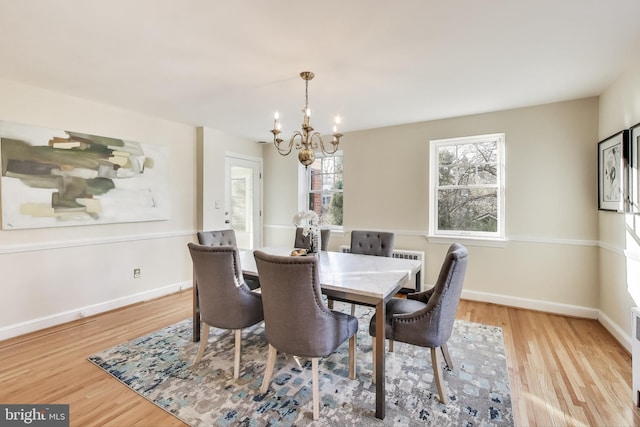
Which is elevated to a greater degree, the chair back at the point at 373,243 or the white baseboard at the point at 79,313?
the chair back at the point at 373,243

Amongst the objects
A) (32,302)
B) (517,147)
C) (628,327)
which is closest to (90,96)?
(32,302)

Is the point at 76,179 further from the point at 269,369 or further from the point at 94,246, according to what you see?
the point at 269,369

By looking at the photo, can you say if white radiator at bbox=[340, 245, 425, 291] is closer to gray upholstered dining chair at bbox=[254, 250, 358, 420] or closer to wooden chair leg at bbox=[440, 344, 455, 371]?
wooden chair leg at bbox=[440, 344, 455, 371]

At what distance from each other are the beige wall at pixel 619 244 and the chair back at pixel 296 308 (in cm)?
258

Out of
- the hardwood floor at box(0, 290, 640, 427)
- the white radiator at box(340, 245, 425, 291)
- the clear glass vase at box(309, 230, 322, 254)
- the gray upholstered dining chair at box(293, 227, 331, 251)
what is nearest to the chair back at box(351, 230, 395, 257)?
the gray upholstered dining chair at box(293, 227, 331, 251)

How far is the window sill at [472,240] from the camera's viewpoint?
364 centimetres

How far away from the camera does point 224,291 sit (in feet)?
7.02

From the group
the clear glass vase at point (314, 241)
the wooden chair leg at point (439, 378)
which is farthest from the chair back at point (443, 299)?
the clear glass vase at point (314, 241)

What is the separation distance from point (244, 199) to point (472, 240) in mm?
3661

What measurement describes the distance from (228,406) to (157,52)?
2513mm

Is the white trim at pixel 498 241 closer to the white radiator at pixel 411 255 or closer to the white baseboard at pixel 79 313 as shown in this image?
the white radiator at pixel 411 255

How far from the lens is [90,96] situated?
316cm

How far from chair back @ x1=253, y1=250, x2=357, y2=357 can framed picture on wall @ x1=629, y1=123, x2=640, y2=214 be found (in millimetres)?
2556

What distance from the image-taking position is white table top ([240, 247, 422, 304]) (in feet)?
6.22
